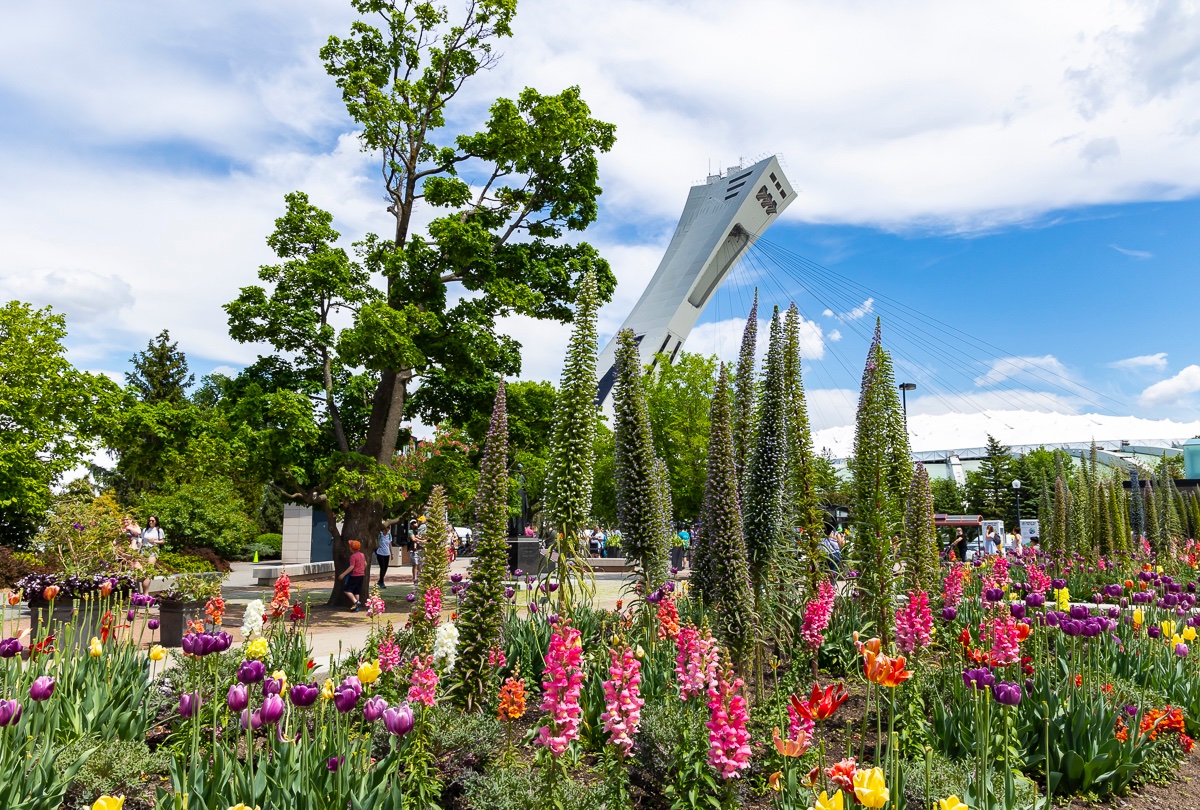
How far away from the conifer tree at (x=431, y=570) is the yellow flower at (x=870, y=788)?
3.63 meters

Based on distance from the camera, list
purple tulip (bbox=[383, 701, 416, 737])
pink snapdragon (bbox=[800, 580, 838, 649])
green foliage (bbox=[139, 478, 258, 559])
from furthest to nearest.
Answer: green foliage (bbox=[139, 478, 258, 559]) < pink snapdragon (bbox=[800, 580, 838, 649]) < purple tulip (bbox=[383, 701, 416, 737])

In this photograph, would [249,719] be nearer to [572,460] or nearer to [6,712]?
[6,712]

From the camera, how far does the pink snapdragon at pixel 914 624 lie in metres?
5.12

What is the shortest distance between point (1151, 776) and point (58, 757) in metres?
6.75

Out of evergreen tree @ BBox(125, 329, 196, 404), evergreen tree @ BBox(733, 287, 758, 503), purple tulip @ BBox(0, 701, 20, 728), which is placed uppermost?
evergreen tree @ BBox(125, 329, 196, 404)

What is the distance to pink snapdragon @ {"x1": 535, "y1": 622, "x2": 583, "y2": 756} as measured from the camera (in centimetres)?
335

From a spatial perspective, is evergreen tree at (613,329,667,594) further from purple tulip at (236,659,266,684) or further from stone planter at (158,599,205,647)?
stone planter at (158,599,205,647)

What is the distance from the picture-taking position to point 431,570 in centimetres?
569

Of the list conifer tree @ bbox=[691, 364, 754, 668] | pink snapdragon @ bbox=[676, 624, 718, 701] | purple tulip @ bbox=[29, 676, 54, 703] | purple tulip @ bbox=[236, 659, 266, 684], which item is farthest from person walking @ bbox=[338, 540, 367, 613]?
pink snapdragon @ bbox=[676, 624, 718, 701]

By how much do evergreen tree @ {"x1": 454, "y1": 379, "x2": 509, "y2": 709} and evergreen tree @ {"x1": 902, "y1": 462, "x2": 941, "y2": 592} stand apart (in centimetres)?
396

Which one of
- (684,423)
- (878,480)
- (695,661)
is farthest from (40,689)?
(684,423)

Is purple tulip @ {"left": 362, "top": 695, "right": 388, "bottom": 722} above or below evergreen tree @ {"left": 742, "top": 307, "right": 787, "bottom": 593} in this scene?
below

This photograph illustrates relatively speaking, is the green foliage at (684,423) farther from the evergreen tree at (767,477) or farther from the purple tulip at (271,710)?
the purple tulip at (271,710)

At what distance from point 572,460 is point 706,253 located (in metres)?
65.6
